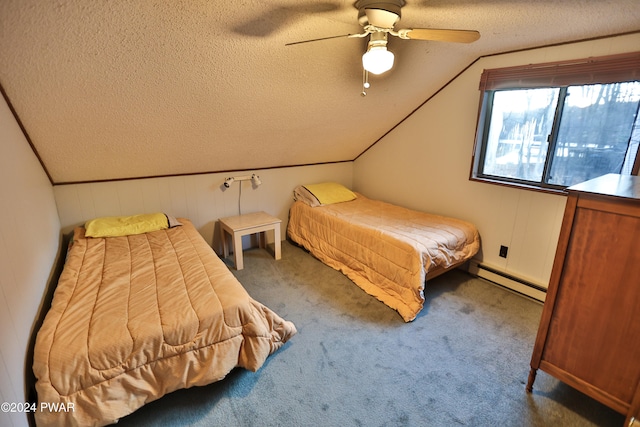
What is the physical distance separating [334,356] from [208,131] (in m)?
1.94

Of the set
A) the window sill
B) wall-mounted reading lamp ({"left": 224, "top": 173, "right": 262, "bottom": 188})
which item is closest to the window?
the window sill

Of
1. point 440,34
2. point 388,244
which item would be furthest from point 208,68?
point 388,244

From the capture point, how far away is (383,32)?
1600 mm

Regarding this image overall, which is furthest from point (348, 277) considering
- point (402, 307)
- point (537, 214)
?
point (537, 214)

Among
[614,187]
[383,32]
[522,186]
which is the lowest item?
[522,186]

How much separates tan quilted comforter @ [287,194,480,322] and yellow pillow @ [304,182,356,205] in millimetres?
95

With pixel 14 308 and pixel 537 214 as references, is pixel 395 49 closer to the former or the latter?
pixel 537 214

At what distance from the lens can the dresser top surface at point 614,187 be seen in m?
1.32

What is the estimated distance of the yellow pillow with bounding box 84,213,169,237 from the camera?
101 inches

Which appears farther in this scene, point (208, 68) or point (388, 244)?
point (388, 244)

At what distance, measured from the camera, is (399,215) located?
10.5 feet

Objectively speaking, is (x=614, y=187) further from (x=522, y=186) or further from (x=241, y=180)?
(x=241, y=180)

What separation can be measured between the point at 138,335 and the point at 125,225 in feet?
4.99

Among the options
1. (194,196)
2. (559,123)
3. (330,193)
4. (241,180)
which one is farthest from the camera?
(330,193)
